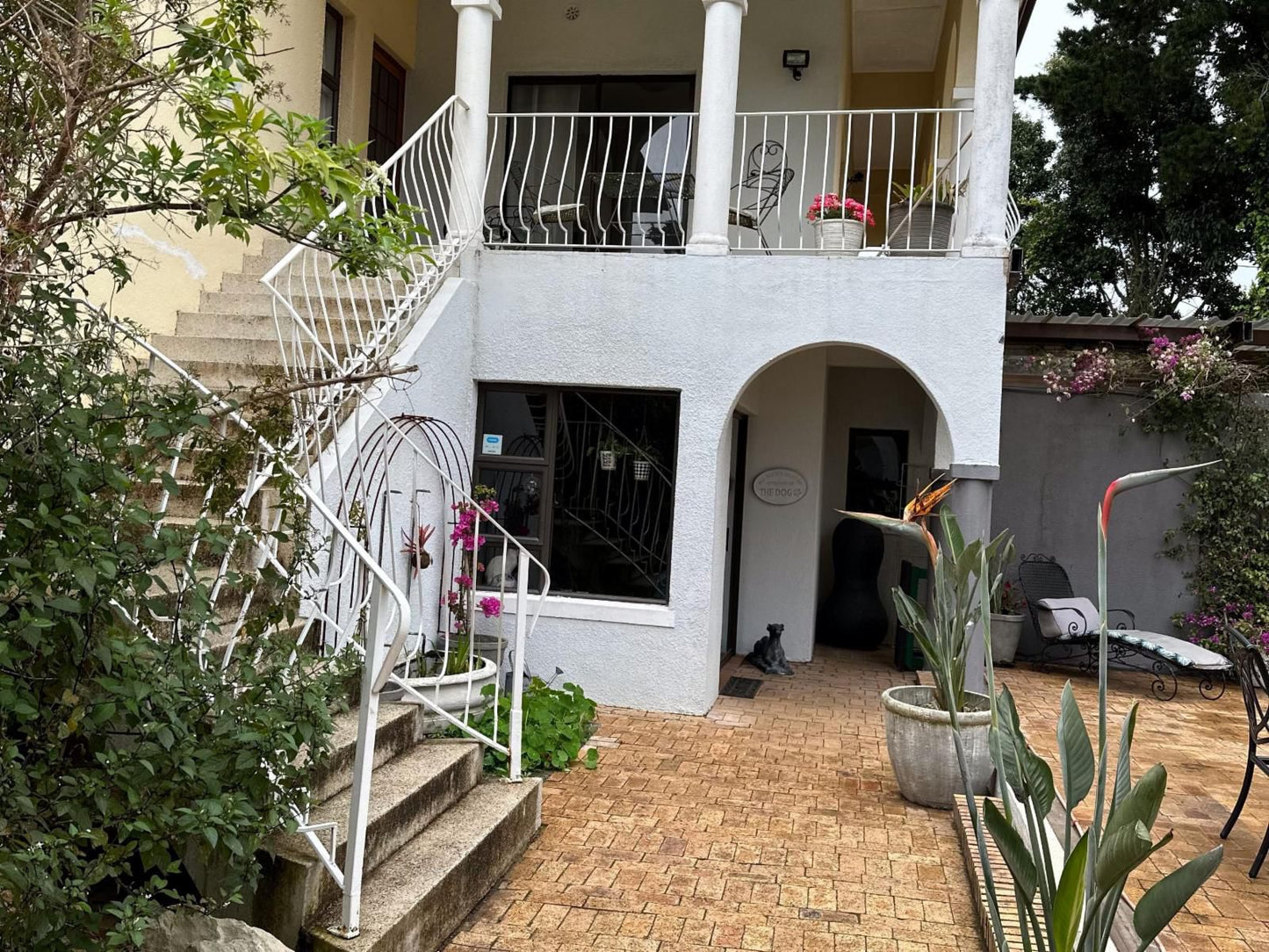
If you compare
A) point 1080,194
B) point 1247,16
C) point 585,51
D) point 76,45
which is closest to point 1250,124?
point 1247,16

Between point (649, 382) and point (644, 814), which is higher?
point (649, 382)

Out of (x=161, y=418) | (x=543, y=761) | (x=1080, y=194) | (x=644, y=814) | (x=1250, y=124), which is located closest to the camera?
(x=161, y=418)

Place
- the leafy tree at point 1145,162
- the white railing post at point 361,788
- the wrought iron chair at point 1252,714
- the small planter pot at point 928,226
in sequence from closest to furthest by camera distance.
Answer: the white railing post at point 361,788
the wrought iron chair at point 1252,714
the small planter pot at point 928,226
the leafy tree at point 1145,162

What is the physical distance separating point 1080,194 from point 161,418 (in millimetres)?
18516

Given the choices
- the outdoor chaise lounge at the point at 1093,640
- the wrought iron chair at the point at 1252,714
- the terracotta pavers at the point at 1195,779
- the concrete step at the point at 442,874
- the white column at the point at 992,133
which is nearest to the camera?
the concrete step at the point at 442,874

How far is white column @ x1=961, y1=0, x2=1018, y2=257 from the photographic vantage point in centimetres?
682

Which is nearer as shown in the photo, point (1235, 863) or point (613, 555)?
point (1235, 863)

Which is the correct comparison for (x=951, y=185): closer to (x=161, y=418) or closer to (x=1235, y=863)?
(x=1235, y=863)

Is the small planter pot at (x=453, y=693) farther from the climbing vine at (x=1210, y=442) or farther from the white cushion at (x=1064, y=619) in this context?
the climbing vine at (x=1210, y=442)

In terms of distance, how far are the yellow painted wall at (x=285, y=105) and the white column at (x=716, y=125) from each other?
8.72 ft

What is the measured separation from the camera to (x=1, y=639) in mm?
2346

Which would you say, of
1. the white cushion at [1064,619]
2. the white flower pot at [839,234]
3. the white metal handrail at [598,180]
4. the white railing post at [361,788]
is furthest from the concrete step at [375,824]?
the white cushion at [1064,619]

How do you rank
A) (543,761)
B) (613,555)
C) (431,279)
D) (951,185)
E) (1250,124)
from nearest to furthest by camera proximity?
(543,761)
(431,279)
(613,555)
(951,185)
(1250,124)

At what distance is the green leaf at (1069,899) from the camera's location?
2033 millimetres
